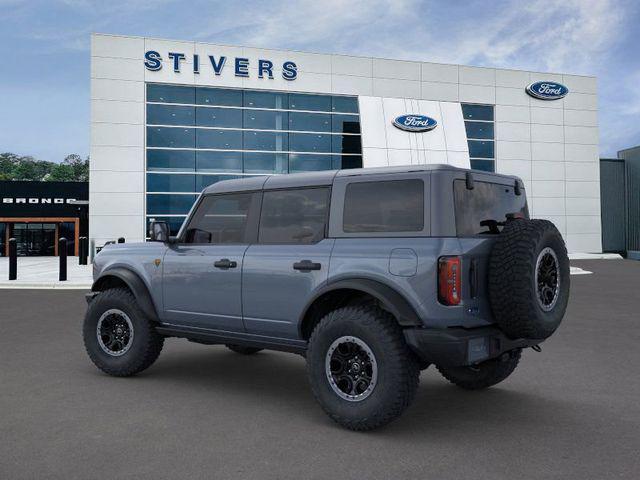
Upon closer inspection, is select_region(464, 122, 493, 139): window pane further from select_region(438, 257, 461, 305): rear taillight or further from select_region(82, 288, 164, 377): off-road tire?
select_region(438, 257, 461, 305): rear taillight

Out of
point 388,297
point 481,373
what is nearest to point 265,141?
point 481,373

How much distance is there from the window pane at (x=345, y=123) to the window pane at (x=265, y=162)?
10.7ft

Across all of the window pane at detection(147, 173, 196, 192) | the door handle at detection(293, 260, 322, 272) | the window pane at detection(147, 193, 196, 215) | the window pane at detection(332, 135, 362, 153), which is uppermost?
the window pane at detection(332, 135, 362, 153)

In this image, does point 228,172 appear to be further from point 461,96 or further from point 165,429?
point 165,429

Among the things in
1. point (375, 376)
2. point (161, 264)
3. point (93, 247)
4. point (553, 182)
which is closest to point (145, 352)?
point (161, 264)

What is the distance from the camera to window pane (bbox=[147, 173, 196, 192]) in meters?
29.9

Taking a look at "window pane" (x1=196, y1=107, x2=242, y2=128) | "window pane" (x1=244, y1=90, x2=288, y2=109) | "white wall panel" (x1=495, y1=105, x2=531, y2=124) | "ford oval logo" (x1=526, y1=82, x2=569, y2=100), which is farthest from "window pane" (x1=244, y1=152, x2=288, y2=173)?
"ford oval logo" (x1=526, y1=82, x2=569, y2=100)

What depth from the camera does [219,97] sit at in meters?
31.0

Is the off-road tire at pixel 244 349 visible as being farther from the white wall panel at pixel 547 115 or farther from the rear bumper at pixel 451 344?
the white wall panel at pixel 547 115

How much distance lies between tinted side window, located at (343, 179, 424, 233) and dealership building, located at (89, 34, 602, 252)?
26.1 meters

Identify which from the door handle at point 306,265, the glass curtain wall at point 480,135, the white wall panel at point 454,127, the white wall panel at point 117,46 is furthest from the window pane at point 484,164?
the door handle at point 306,265

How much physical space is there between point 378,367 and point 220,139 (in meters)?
27.9

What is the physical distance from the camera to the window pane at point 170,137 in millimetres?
30141

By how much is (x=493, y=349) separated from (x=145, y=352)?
3.51m
